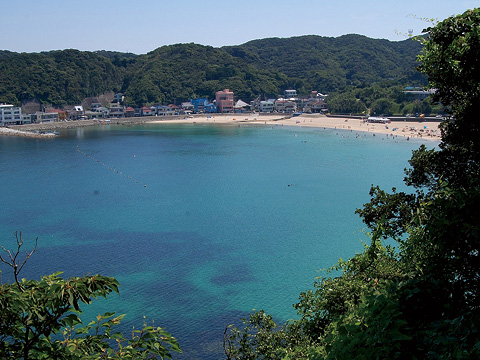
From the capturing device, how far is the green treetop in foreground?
12.8 feet

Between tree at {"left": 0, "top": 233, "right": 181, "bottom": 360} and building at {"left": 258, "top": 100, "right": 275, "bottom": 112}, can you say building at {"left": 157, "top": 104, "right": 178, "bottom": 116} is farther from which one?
tree at {"left": 0, "top": 233, "right": 181, "bottom": 360}

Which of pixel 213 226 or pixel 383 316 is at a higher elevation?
pixel 383 316

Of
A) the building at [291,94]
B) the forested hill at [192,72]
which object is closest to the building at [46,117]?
the forested hill at [192,72]

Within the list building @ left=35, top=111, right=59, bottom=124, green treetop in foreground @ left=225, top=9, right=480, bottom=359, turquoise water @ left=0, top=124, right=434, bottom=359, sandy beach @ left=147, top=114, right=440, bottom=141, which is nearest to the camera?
green treetop in foreground @ left=225, top=9, right=480, bottom=359

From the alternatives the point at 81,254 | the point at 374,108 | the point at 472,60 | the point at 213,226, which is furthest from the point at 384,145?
the point at 472,60

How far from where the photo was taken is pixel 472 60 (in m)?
5.93

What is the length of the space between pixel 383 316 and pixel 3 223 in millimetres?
23731

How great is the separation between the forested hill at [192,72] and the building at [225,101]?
4659 millimetres

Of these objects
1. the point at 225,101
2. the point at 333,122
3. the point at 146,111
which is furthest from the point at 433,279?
the point at 225,101

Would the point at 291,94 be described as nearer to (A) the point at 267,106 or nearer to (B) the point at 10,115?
(A) the point at 267,106

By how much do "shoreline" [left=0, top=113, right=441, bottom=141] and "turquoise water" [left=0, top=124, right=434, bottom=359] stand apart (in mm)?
9489

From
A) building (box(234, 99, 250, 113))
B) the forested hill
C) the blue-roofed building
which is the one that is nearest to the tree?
the forested hill

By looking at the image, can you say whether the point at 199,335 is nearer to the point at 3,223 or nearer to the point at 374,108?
the point at 3,223

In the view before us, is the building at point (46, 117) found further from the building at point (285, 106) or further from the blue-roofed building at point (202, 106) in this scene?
the building at point (285, 106)
